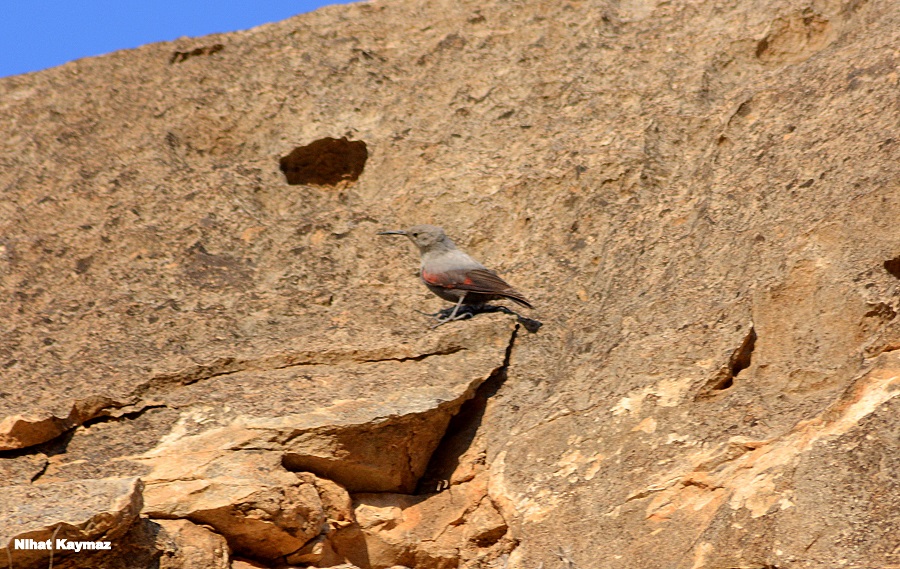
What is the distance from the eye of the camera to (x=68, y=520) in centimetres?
415

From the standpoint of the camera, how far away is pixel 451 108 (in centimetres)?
748

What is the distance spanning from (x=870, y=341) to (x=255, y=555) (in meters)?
2.73

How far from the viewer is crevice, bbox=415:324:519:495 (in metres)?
5.45

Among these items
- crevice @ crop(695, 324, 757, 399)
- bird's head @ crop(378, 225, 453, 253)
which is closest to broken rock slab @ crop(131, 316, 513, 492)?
bird's head @ crop(378, 225, 453, 253)

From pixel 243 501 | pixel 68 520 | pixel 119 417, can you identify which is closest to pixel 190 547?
pixel 243 501

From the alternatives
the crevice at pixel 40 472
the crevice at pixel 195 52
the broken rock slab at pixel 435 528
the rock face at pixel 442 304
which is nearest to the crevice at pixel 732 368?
the rock face at pixel 442 304

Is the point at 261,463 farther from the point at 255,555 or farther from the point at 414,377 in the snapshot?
the point at 414,377

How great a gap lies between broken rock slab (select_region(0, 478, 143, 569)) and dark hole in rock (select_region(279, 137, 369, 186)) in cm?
334

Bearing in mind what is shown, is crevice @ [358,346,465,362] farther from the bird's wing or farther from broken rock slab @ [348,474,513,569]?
broken rock slab @ [348,474,513,569]

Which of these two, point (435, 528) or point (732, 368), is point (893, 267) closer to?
point (732, 368)

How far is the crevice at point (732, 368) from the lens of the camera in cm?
494

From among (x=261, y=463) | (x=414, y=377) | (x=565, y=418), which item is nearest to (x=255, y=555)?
(x=261, y=463)

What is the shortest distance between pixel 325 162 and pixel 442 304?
1.74m

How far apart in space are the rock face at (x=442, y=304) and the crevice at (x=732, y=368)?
1 centimetres
